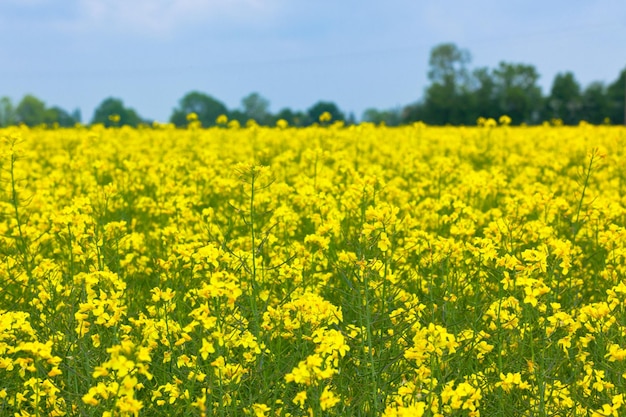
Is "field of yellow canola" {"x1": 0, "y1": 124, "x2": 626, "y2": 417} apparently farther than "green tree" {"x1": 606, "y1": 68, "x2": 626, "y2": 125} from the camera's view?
No

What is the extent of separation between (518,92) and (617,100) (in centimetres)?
815

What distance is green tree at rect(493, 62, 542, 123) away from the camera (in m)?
53.7

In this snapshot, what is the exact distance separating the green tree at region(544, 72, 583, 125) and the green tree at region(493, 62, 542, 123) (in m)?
1.35

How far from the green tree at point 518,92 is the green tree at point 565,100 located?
1.35 metres

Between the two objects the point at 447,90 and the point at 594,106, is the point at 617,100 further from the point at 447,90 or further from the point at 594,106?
the point at 447,90

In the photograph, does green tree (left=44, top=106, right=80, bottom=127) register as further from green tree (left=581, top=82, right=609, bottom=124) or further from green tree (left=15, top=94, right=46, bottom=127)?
green tree (left=581, top=82, right=609, bottom=124)

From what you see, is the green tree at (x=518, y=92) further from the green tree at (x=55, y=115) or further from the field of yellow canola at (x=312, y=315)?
the green tree at (x=55, y=115)

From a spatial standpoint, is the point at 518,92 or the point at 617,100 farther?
the point at 518,92

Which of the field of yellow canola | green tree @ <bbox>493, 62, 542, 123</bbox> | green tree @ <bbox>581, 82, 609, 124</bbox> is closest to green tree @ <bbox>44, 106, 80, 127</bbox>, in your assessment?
green tree @ <bbox>493, 62, 542, 123</bbox>

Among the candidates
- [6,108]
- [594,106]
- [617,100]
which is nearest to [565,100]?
[594,106]

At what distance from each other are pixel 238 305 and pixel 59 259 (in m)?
2.90

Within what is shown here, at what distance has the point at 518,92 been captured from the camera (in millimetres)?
55969

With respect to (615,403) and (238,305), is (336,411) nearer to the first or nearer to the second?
(238,305)

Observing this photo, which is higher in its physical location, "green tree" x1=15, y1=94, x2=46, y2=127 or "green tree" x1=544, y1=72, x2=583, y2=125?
"green tree" x1=15, y1=94, x2=46, y2=127
